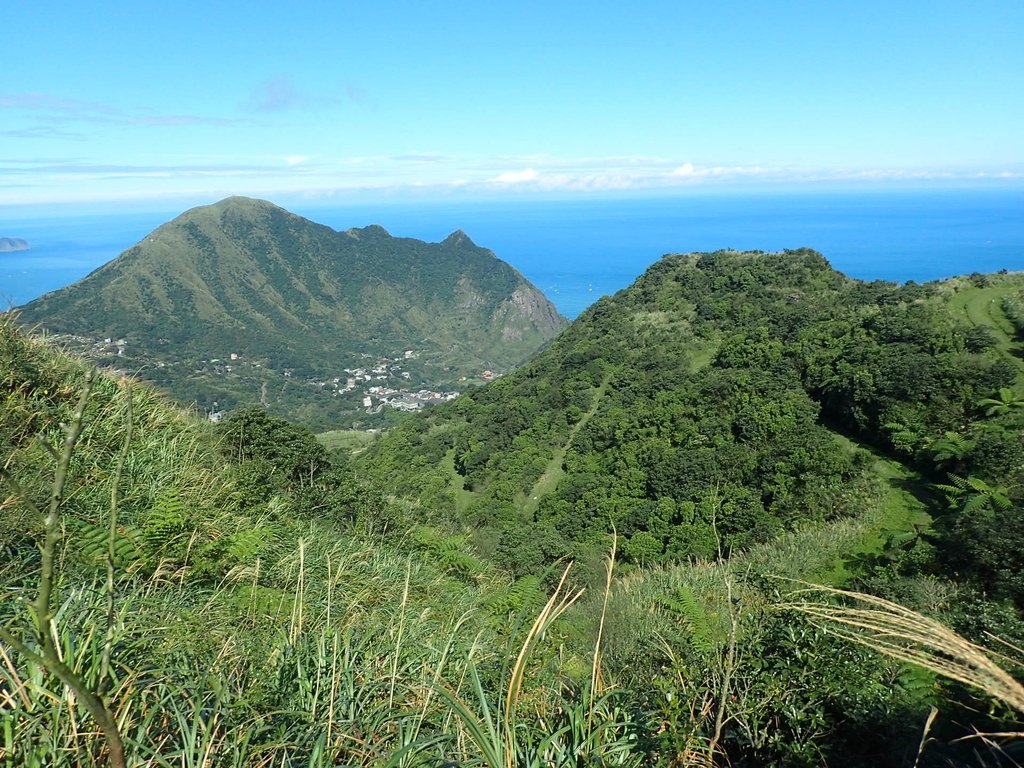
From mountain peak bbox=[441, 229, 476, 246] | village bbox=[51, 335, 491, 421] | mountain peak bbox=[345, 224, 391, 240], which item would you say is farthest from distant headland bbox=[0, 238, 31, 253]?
mountain peak bbox=[441, 229, 476, 246]

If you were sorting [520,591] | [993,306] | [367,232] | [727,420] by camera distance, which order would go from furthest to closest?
[367,232] → [727,420] → [993,306] → [520,591]

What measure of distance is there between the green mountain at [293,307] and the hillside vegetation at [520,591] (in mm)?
85013

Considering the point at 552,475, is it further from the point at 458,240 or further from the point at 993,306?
the point at 458,240

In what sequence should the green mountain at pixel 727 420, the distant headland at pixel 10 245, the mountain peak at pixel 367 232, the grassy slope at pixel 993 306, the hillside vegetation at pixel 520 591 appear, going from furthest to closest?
the mountain peak at pixel 367 232 < the distant headland at pixel 10 245 < the grassy slope at pixel 993 306 < the green mountain at pixel 727 420 < the hillside vegetation at pixel 520 591

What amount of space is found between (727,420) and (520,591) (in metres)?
20.1

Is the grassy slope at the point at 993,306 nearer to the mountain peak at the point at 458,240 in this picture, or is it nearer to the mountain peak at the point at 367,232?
the mountain peak at the point at 458,240

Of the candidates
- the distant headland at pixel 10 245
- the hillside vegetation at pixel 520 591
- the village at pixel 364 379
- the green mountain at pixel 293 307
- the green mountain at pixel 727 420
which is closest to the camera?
the hillside vegetation at pixel 520 591

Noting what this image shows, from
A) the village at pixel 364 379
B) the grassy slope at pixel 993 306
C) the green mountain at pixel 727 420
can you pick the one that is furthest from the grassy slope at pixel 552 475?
the village at pixel 364 379

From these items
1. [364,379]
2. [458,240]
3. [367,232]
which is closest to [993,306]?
[364,379]

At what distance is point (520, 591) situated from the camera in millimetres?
5863

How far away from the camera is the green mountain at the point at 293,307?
110m

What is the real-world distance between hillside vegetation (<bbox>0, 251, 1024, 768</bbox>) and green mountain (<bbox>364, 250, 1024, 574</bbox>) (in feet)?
0.53

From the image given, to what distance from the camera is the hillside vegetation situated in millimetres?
1771

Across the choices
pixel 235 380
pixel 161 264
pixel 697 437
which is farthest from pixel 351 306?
pixel 697 437
